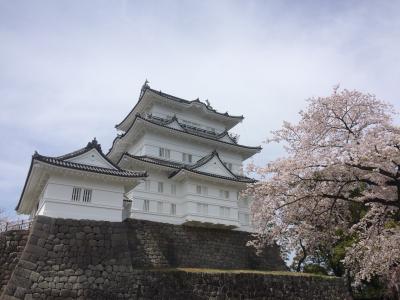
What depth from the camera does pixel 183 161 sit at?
23484mm

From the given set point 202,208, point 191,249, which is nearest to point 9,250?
point 191,249

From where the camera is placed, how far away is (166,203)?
20.6 m

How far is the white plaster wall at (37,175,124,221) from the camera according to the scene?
44.1 ft

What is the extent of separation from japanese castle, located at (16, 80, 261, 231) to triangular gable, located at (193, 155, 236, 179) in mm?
65

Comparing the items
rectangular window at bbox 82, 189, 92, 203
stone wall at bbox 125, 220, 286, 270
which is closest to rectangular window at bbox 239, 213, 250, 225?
stone wall at bbox 125, 220, 286, 270

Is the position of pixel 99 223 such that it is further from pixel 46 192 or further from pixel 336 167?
pixel 336 167

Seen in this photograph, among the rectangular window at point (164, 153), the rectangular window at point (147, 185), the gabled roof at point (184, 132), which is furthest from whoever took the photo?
the rectangular window at point (164, 153)

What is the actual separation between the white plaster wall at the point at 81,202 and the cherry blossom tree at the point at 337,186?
253 inches

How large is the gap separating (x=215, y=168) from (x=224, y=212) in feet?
9.19

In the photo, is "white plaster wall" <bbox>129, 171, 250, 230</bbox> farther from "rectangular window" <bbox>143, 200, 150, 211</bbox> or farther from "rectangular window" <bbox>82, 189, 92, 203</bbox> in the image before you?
"rectangular window" <bbox>82, 189, 92, 203</bbox>

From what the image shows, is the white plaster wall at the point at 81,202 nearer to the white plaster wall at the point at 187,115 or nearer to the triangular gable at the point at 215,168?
the triangular gable at the point at 215,168

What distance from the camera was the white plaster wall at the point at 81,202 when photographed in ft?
44.1

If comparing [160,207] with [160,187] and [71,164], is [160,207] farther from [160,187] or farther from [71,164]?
[71,164]

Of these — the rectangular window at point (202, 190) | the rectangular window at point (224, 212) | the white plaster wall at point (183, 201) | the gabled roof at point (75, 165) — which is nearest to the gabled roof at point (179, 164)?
the white plaster wall at point (183, 201)
